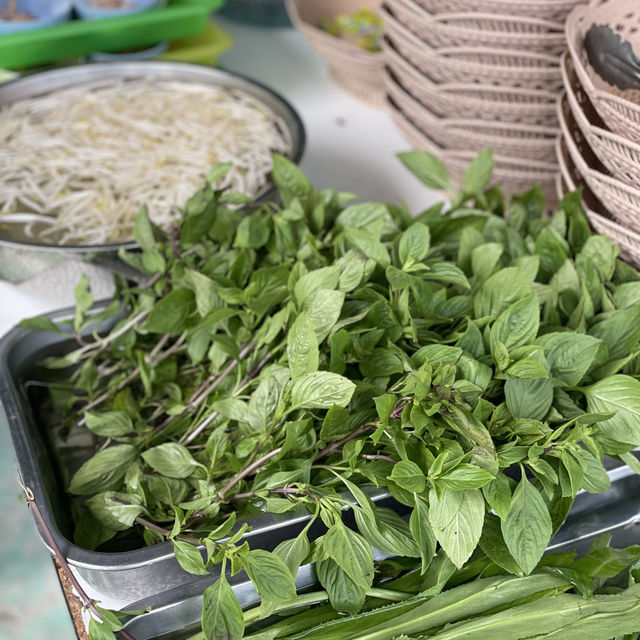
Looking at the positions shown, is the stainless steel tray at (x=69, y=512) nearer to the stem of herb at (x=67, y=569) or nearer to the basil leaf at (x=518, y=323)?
the stem of herb at (x=67, y=569)

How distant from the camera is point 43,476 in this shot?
0.49 m

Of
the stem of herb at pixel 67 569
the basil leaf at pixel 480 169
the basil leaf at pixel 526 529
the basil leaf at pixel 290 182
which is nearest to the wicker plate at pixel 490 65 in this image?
the basil leaf at pixel 480 169

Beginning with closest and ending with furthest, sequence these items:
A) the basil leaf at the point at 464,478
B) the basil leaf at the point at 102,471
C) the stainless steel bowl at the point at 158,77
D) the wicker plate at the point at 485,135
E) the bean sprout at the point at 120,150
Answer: the basil leaf at the point at 464,478 < the basil leaf at the point at 102,471 < the wicker plate at the point at 485,135 < the bean sprout at the point at 120,150 < the stainless steel bowl at the point at 158,77

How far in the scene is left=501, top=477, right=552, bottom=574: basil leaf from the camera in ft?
1.34

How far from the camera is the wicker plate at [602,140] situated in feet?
1.70

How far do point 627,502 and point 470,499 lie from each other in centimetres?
19

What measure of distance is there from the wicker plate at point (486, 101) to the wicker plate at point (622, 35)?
83 millimetres

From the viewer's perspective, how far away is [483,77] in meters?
0.70

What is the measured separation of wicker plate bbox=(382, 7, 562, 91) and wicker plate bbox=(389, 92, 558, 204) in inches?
3.2

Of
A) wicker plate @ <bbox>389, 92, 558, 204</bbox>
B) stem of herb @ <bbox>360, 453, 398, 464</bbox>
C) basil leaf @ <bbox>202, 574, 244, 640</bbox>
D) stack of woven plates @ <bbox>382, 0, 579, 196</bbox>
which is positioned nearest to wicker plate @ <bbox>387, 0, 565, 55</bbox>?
stack of woven plates @ <bbox>382, 0, 579, 196</bbox>

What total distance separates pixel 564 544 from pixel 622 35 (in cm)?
41

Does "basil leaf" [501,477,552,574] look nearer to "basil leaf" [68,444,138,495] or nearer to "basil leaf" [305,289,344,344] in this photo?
"basil leaf" [305,289,344,344]

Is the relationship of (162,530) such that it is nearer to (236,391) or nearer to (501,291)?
(236,391)

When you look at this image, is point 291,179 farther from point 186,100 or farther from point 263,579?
point 186,100
